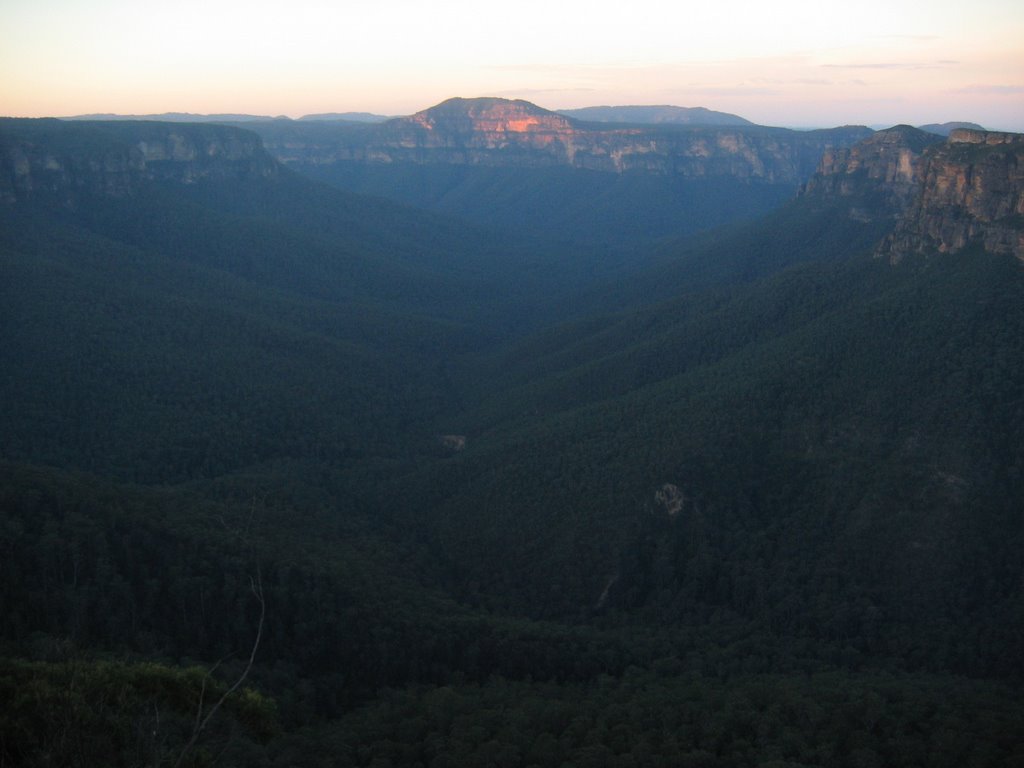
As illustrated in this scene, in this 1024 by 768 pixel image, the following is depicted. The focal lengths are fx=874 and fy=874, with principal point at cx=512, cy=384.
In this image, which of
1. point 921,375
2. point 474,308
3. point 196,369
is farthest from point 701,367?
point 474,308

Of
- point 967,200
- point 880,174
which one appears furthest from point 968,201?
point 880,174

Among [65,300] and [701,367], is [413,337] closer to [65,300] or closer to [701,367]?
[65,300]

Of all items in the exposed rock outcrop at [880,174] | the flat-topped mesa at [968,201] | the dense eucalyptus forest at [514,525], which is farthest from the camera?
the exposed rock outcrop at [880,174]

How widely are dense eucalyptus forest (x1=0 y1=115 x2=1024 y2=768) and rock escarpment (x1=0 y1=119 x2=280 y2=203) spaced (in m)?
4.68

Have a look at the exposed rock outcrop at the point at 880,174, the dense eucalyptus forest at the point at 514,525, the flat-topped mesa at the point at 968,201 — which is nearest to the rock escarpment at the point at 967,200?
the flat-topped mesa at the point at 968,201

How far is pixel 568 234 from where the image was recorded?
580 ft

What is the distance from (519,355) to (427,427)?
1652 centimetres

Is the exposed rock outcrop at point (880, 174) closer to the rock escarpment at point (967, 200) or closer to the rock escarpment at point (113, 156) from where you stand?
the rock escarpment at point (967, 200)

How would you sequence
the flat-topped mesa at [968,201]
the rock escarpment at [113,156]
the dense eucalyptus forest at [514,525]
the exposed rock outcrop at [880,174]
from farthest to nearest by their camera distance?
1. the exposed rock outcrop at [880,174]
2. the rock escarpment at [113,156]
3. the flat-topped mesa at [968,201]
4. the dense eucalyptus forest at [514,525]

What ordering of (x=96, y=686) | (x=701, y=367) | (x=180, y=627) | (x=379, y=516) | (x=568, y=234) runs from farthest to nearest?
(x=568, y=234), (x=701, y=367), (x=379, y=516), (x=180, y=627), (x=96, y=686)

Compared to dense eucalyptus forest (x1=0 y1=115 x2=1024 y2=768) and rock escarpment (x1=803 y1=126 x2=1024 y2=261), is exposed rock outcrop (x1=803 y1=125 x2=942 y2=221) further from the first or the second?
dense eucalyptus forest (x1=0 y1=115 x2=1024 y2=768)

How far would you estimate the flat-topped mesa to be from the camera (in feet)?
177

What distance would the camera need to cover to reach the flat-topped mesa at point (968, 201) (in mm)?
53875

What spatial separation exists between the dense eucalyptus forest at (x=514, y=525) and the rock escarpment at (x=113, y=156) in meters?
4.68
